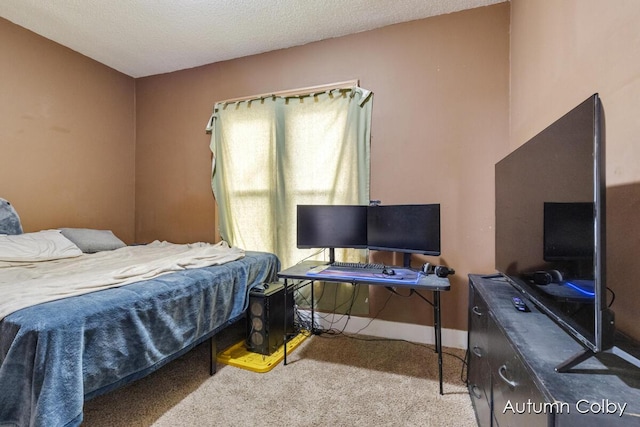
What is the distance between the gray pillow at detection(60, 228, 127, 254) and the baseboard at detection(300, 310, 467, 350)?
1919 millimetres

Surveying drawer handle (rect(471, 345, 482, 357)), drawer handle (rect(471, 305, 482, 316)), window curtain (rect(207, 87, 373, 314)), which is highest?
window curtain (rect(207, 87, 373, 314))

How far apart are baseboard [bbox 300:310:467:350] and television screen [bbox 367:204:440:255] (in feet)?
2.52

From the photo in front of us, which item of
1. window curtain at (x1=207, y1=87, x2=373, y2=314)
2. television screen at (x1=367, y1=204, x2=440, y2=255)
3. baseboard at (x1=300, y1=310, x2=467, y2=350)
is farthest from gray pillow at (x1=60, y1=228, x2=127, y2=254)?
television screen at (x1=367, y1=204, x2=440, y2=255)

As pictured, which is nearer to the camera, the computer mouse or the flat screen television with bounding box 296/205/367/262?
the computer mouse

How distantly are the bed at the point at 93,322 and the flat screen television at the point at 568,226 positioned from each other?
168cm

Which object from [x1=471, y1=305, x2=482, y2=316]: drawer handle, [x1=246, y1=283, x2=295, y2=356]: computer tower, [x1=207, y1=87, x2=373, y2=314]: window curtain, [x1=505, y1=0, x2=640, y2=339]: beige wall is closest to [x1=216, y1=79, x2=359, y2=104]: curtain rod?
[x1=207, y1=87, x2=373, y2=314]: window curtain

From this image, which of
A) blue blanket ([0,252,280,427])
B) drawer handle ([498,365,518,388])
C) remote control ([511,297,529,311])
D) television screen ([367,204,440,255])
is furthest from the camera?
television screen ([367,204,440,255])

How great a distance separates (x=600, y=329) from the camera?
0.75 metres

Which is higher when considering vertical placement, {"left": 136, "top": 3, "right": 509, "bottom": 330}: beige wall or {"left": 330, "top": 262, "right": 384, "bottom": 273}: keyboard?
{"left": 136, "top": 3, "right": 509, "bottom": 330}: beige wall

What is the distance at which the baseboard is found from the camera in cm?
248

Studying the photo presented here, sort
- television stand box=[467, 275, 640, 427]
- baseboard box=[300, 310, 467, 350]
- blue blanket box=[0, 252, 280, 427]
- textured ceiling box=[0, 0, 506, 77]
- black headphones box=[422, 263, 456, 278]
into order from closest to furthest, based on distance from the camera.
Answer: television stand box=[467, 275, 640, 427], blue blanket box=[0, 252, 280, 427], black headphones box=[422, 263, 456, 278], textured ceiling box=[0, 0, 506, 77], baseboard box=[300, 310, 467, 350]

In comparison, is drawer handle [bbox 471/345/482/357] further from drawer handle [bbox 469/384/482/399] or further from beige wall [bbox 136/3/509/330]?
beige wall [bbox 136/3/509/330]

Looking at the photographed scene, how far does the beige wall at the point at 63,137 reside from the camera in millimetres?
2666

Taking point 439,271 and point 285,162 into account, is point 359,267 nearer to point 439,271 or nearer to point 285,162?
point 439,271
